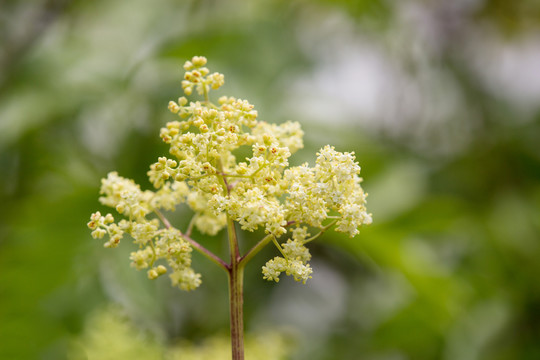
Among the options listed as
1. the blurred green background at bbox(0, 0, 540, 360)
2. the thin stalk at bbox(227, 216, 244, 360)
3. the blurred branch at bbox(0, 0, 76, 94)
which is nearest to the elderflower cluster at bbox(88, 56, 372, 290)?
the thin stalk at bbox(227, 216, 244, 360)

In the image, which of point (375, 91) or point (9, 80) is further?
point (375, 91)

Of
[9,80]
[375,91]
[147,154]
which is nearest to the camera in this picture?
[147,154]

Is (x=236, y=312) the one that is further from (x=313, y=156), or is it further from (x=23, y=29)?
(x=23, y=29)

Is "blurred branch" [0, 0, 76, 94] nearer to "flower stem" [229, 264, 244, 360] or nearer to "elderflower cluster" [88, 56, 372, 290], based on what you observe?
"elderflower cluster" [88, 56, 372, 290]

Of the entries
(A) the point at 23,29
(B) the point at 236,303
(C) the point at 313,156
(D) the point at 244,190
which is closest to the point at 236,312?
(B) the point at 236,303

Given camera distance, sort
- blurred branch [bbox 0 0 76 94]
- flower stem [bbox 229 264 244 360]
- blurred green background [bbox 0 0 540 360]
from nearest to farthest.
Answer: flower stem [bbox 229 264 244 360]
blurred green background [bbox 0 0 540 360]
blurred branch [bbox 0 0 76 94]

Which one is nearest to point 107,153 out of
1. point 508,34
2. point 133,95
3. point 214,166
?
point 133,95

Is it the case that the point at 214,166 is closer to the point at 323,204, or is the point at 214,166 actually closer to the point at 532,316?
the point at 323,204

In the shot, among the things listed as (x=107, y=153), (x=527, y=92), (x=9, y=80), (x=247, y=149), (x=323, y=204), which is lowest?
(x=323, y=204)
